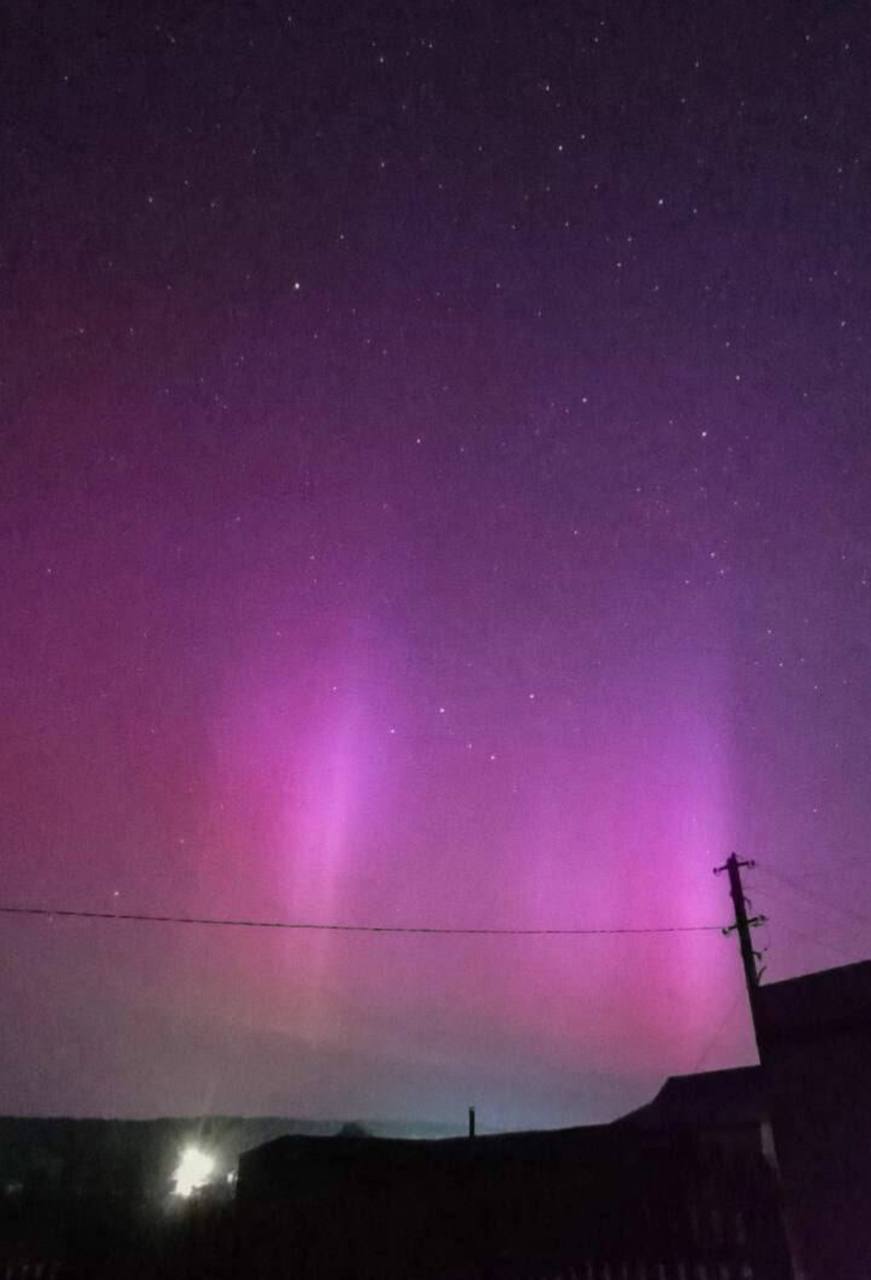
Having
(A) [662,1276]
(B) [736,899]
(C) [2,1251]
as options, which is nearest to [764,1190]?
(A) [662,1276]

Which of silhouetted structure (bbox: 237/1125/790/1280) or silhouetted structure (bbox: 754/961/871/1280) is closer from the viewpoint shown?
silhouetted structure (bbox: 754/961/871/1280)

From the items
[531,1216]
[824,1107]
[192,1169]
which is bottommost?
[531,1216]

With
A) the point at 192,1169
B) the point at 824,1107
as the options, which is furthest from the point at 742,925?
the point at 192,1169

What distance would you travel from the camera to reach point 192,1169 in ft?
132

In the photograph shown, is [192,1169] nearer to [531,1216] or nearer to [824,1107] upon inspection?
[531,1216]

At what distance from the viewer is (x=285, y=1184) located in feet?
36.8

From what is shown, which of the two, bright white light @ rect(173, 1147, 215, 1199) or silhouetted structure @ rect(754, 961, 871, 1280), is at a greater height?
bright white light @ rect(173, 1147, 215, 1199)

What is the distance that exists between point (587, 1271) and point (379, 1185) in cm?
253

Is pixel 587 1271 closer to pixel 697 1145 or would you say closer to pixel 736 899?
pixel 697 1145

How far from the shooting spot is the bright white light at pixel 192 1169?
1548 inches

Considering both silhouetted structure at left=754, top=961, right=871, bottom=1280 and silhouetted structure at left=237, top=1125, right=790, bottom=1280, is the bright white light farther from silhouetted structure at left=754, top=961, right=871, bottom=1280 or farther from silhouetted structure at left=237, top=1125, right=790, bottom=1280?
silhouetted structure at left=754, top=961, right=871, bottom=1280

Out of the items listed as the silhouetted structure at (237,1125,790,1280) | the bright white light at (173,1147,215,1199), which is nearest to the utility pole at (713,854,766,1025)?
the silhouetted structure at (237,1125,790,1280)

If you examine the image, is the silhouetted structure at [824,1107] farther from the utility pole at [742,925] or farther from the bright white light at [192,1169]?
the bright white light at [192,1169]

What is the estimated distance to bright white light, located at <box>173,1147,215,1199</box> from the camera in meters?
39.3
